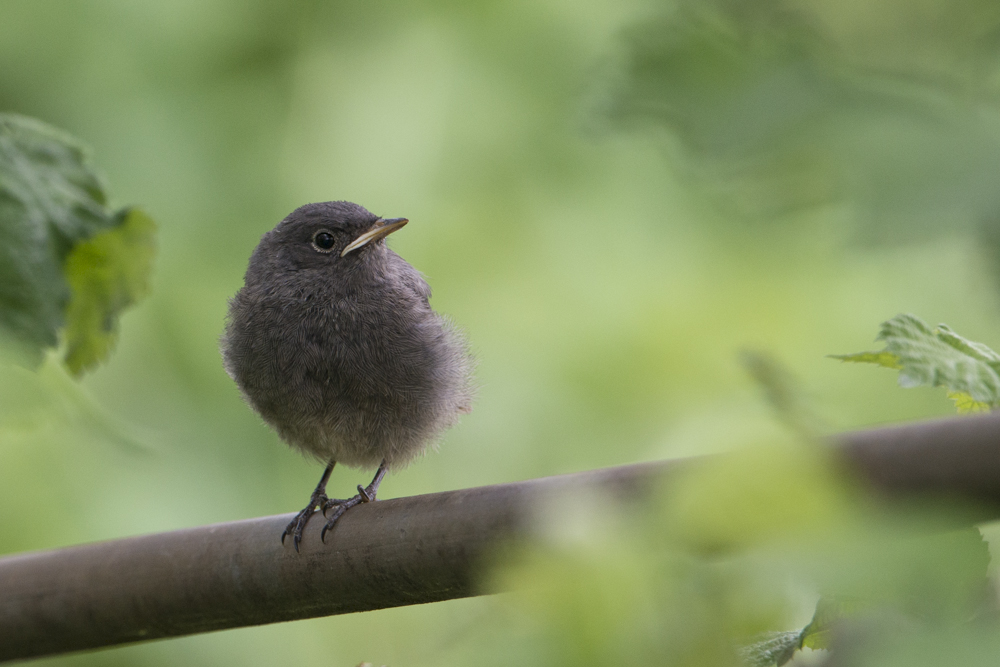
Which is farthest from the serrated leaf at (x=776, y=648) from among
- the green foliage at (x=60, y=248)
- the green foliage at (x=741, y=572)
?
the green foliage at (x=60, y=248)

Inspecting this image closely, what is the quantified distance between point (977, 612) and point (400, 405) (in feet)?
8.85

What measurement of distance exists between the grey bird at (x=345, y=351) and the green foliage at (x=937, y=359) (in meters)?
2.10

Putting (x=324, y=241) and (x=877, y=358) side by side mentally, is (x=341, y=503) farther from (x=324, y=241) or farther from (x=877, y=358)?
(x=877, y=358)

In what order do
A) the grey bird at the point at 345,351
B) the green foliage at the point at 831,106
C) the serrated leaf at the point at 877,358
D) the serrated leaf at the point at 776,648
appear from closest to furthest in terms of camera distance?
1. the green foliage at the point at 831,106
2. the serrated leaf at the point at 776,648
3. the serrated leaf at the point at 877,358
4. the grey bird at the point at 345,351

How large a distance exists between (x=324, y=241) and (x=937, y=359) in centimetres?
281

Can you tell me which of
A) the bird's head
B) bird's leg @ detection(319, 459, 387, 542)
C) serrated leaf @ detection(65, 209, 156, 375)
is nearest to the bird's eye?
the bird's head

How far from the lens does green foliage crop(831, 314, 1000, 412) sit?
0.94 metres

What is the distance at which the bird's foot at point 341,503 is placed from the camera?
1.86 m

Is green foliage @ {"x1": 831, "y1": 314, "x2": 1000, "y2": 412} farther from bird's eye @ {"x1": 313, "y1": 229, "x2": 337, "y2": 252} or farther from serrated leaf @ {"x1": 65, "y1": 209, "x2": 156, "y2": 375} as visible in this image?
bird's eye @ {"x1": 313, "y1": 229, "x2": 337, "y2": 252}

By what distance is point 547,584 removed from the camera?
58 centimetres

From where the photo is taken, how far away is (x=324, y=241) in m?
3.56

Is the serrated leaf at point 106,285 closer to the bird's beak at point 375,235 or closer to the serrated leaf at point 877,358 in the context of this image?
the serrated leaf at point 877,358

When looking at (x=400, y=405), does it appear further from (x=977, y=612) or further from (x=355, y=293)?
(x=977, y=612)

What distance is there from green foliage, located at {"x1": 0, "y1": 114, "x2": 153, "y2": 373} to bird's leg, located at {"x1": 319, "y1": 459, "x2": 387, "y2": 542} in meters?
0.53
